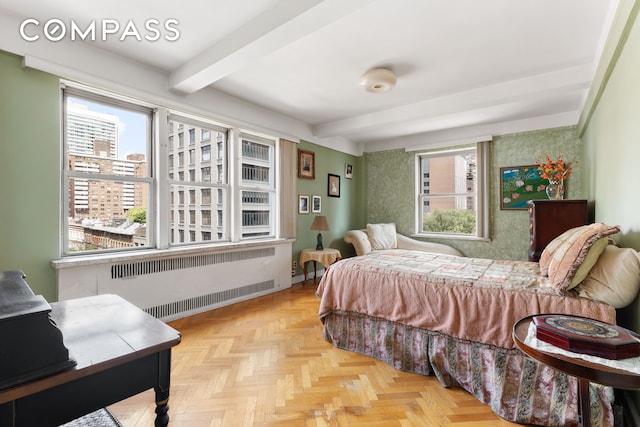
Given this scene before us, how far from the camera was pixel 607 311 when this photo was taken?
1577mm

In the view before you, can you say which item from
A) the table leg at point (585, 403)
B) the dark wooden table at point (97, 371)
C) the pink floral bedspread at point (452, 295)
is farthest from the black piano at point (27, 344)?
the pink floral bedspread at point (452, 295)

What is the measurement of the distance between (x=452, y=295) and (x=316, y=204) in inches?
128

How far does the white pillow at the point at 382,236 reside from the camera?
498 cm

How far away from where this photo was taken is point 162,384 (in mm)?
967

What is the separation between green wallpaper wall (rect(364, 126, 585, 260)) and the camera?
404cm

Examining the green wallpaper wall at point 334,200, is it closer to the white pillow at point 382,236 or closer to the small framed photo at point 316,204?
the small framed photo at point 316,204

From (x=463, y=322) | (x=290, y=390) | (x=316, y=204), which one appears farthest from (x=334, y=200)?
(x=290, y=390)

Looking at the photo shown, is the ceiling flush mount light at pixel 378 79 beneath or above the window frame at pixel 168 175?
above

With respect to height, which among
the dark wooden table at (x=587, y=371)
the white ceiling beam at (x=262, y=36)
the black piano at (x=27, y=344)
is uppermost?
the white ceiling beam at (x=262, y=36)

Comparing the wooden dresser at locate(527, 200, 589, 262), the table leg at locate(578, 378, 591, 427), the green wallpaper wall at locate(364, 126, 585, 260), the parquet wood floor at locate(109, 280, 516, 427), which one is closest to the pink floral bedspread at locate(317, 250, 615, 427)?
the parquet wood floor at locate(109, 280, 516, 427)

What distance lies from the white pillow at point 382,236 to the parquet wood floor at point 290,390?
251cm

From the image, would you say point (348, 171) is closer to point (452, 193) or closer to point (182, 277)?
point (452, 193)

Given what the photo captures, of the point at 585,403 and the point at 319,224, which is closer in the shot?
the point at 585,403

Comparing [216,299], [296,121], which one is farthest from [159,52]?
[216,299]
